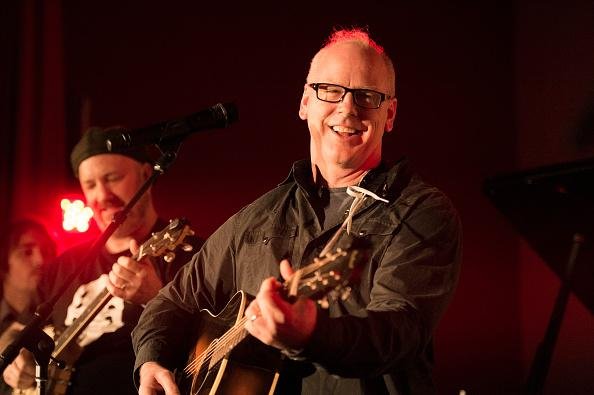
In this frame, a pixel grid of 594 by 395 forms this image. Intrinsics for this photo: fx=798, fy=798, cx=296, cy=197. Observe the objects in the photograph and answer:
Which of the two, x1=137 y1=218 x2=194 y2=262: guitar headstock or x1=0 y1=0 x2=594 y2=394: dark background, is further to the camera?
x1=0 y1=0 x2=594 y2=394: dark background

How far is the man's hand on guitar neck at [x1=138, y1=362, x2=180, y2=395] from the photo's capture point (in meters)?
2.44

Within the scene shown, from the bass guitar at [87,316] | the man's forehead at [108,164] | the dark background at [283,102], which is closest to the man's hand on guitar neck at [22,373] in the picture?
the bass guitar at [87,316]

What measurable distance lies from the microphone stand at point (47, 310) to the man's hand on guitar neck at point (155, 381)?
1.25ft

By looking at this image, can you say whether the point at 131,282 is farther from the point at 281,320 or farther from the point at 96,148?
the point at 281,320

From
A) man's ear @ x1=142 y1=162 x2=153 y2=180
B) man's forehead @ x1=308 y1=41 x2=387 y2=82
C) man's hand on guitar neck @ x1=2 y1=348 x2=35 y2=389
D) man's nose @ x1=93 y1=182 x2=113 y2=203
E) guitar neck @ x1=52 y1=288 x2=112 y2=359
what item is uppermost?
man's forehead @ x1=308 y1=41 x2=387 y2=82

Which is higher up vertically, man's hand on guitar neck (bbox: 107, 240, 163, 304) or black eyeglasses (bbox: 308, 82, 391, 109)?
black eyeglasses (bbox: 308, 82, 391, 109)

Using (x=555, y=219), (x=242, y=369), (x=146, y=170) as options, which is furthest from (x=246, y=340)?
(x=146, y=170)

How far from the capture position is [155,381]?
98.3 inches

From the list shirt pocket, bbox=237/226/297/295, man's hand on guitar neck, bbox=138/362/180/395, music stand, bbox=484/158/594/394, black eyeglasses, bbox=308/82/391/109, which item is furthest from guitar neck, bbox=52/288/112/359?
music stand, bbox=484/158/594/394

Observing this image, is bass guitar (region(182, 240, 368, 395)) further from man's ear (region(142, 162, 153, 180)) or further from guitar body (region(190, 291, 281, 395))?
man's ear (region(142, 162, 153, 180))

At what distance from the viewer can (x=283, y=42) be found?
505 centimetres

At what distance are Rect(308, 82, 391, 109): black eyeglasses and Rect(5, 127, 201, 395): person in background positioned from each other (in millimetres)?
828

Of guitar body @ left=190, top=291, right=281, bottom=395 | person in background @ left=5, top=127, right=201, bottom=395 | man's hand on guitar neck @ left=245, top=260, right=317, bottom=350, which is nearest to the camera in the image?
man's hand on guitar neck @ left=245, top=260, right=317, bottom=350

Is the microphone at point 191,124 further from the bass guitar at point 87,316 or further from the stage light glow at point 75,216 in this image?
the stage light glow at point 75,216
